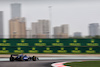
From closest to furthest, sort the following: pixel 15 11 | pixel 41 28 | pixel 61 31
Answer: pixel 41 28 → pixel 61 31 → pixel 15 11

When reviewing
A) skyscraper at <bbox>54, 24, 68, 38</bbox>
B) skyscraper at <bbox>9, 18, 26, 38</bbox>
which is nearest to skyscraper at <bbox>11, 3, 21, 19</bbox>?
skyscraper at <bbox>9, 18, 26, 38</bbox>

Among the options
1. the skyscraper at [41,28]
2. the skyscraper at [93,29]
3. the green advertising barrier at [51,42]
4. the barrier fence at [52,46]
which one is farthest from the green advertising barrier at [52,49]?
the skyscraper at [93,29]

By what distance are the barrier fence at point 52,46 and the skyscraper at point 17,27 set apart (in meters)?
0.66

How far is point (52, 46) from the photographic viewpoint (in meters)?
16.5

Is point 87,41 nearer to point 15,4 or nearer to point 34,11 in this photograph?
point 34,11

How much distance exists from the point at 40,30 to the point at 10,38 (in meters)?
2.96

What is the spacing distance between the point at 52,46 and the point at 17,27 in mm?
3555

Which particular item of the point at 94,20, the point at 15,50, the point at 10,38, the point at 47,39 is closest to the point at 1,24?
the point at 10,38

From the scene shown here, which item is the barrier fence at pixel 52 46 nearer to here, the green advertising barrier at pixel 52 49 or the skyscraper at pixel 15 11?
the green advertising barrier at pixel 52 49

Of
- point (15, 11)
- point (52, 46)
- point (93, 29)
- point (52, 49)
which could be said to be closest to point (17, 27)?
point (15, 11)

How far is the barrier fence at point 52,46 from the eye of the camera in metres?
16.5

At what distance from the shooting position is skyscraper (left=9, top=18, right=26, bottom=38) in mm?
16188

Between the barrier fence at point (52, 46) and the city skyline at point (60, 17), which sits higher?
the city skyline at point (60, 17)

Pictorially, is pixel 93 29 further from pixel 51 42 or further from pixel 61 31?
pixel 51 42
